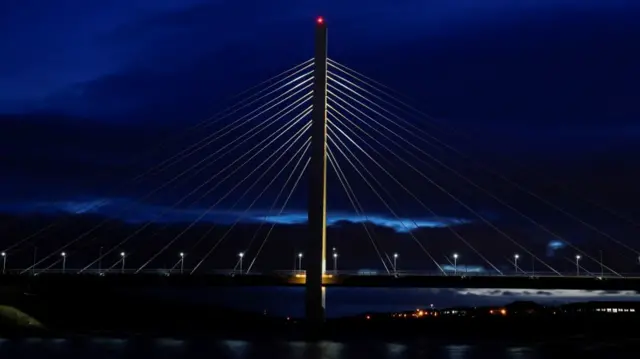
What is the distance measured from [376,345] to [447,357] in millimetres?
7938

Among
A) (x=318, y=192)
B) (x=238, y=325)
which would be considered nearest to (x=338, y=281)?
(x=318, y=192)

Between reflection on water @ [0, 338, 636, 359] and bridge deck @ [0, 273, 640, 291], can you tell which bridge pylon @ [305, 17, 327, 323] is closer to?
reflection on water @ [0, 338, 636, 359]

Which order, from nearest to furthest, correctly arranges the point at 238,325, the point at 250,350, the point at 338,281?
the point at 250,350, the point at 338,281, the point at 238,325

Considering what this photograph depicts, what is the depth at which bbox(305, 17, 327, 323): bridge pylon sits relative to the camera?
134 ft

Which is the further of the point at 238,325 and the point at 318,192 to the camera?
the point at 238,325

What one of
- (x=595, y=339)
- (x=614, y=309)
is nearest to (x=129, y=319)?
(x=595, y=339)

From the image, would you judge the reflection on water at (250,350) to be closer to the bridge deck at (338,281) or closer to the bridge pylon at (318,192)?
the bridge pylon at (318,192)

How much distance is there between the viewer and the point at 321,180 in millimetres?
41688

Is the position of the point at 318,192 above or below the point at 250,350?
above

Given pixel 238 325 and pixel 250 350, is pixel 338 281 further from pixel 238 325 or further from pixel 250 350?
pixel 238 325

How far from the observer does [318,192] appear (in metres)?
41.5

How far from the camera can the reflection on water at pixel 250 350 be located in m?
34.3

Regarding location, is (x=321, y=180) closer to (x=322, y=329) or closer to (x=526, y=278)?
(x=322, y=329)

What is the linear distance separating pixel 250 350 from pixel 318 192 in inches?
364
